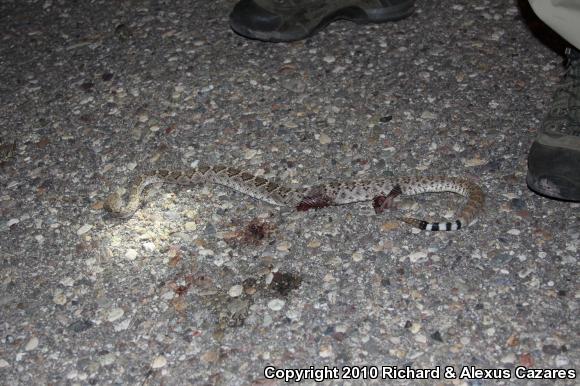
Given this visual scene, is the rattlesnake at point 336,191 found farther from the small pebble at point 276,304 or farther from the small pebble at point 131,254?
the small pebble at point 276,304

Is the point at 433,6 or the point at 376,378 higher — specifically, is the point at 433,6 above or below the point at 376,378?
above

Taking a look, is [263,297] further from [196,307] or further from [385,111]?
[385,111]

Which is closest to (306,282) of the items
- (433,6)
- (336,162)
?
(336,162)

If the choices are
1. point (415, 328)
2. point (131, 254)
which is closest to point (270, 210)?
point (131, 254)

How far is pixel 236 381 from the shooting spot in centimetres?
287

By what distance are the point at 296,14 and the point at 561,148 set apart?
7.91 ft

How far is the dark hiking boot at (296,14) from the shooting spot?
16.2 ft

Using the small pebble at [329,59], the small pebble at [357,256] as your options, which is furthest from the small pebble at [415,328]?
the small pebble at [329,59]

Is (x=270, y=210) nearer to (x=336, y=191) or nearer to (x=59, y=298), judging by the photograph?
(x=336, y=191)

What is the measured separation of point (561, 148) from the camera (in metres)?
3.47

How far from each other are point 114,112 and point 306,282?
230cm

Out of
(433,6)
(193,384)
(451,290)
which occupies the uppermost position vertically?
(433,6)

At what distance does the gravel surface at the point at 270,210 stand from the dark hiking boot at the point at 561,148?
0.17 metres

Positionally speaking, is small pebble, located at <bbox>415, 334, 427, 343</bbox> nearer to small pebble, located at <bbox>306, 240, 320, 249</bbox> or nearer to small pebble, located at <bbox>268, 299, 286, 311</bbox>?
small pebble, located at <bbox>268, 299, 286, 311</bbox>
